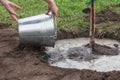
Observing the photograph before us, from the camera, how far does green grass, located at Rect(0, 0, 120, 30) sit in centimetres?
680

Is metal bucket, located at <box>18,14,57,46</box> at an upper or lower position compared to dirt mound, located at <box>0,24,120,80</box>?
upper

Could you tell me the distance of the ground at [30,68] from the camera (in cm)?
483

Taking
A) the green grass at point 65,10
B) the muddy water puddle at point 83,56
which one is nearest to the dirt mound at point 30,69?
the muddy water puddle at point 83,56

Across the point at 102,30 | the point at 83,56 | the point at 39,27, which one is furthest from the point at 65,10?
the point at 39,27

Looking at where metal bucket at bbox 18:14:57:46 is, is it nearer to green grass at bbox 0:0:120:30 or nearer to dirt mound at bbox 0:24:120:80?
dirt mound at bbox 0:24:120:80

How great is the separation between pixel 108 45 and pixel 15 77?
189 cm

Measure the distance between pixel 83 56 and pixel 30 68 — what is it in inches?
36.8

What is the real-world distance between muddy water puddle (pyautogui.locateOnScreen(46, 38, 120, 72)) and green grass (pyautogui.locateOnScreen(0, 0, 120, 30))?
1.75ft

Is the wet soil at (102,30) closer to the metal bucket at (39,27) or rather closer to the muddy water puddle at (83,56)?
the muddy water puddle at (83,56)

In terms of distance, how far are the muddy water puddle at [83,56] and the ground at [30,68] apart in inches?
9.1

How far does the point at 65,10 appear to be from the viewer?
7.49m

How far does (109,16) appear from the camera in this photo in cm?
714

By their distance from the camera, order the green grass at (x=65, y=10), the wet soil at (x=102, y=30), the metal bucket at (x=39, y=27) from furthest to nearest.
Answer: the green grass at (x=65, y=10)
the wet soil at (x=102, y=30)
the metal bucket at (x=39, y=27)

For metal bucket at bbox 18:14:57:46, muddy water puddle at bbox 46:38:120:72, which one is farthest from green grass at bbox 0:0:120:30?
metal bucket at bbox 18:14:57:46
